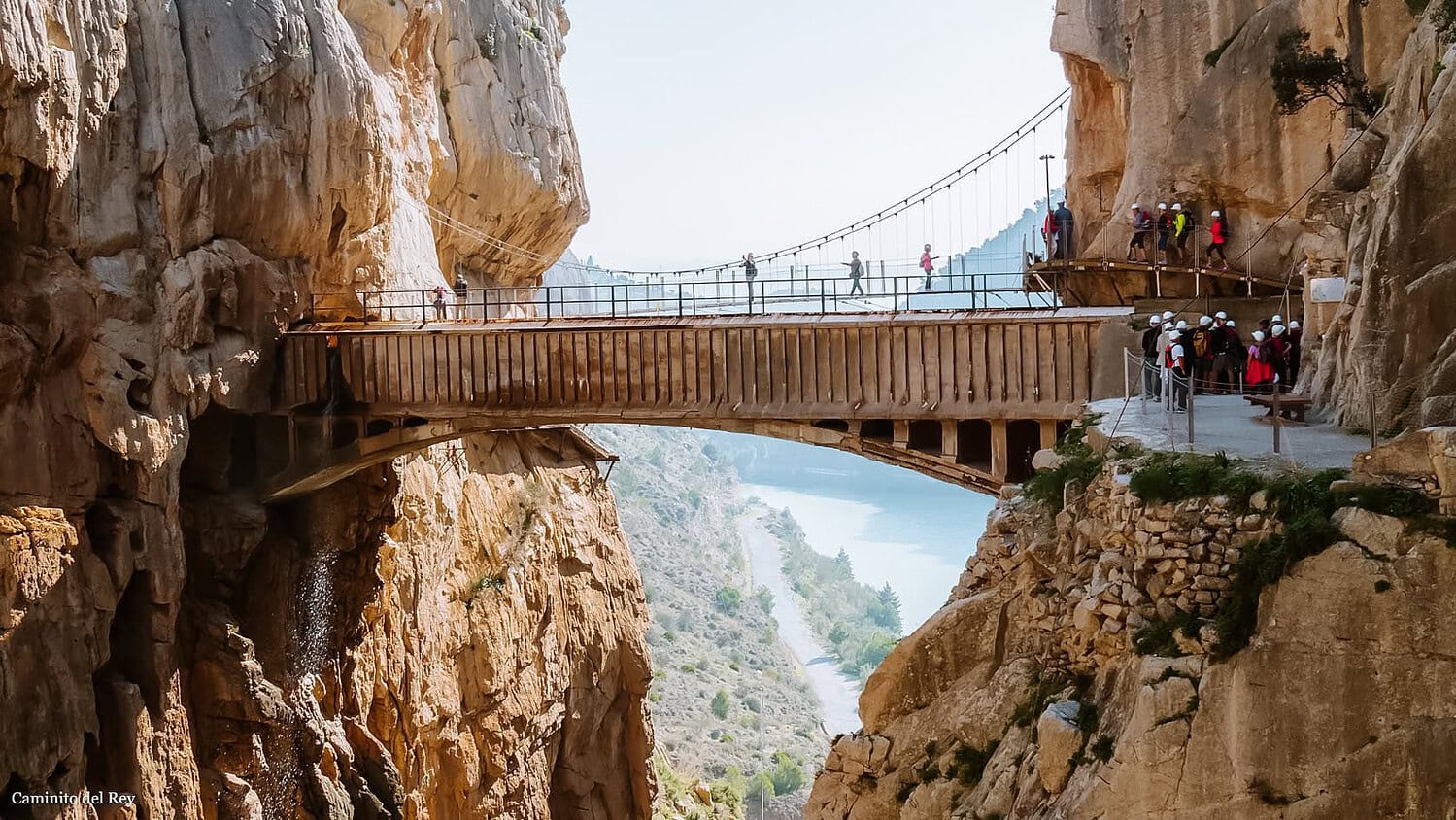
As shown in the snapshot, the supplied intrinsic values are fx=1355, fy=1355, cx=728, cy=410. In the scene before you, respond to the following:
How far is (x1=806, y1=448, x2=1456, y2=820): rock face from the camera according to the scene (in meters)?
6.57

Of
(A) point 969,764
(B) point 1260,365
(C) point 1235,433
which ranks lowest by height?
(A) point 969,764

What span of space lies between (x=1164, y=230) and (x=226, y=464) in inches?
528

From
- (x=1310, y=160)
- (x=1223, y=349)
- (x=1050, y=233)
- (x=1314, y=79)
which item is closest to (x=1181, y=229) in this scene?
(x=1310, y=160)

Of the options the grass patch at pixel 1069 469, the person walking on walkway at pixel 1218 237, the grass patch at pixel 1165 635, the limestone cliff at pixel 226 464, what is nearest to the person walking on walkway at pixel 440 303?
the limestone cliff at pixel 226 464

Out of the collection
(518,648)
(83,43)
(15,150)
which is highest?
(83,43)

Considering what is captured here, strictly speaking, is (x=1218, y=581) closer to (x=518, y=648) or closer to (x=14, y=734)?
(x=14, y=734)

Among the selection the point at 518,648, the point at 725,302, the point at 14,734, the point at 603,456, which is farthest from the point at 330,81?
the point at 603,456

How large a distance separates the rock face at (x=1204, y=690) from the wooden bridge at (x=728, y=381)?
6611 millimetres

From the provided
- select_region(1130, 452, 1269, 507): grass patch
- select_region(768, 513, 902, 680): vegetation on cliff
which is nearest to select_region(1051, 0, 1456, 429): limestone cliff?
select_region(1130, 452, 1269, 507): grass patch

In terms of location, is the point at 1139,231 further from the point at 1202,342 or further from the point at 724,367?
the point at 724,367

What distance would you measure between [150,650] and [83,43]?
726 centimetres

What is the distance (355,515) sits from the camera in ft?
68.2

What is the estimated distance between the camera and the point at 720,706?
55312mm

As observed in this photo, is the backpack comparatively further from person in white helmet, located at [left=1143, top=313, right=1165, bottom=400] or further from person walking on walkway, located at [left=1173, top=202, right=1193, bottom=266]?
person walking on walkway, located at [left=1173, top=202, right=1193, bottom=266]
